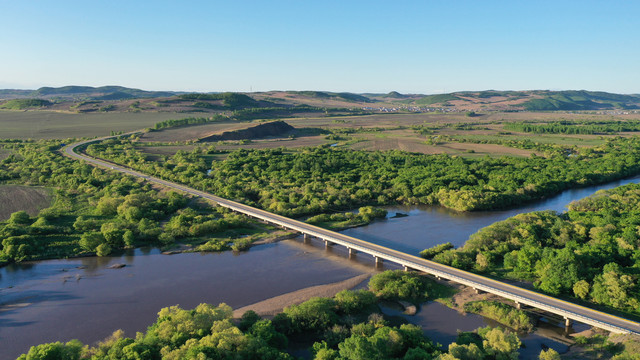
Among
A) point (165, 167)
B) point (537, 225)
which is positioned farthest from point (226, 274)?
point (165, 167)

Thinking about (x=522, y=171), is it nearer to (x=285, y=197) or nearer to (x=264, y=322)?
(x=285, y=197)

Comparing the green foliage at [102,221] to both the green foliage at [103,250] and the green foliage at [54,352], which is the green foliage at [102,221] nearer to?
the green foliage at [103,250]

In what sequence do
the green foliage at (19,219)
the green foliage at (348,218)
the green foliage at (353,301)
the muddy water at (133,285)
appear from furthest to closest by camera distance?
1. the green foliage at (348,218)
2. the green foliage at (19,219)
3. the green foliage at (353,301)
4. the muddy water at (133,285)

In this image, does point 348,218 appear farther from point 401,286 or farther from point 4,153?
point 4,153

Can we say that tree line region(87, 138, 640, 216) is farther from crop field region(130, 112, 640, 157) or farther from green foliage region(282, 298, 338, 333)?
green foliage region(282, 298, 338, 333)

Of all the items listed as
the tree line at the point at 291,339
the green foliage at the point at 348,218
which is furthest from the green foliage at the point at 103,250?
the green foliage at the point at 348,218

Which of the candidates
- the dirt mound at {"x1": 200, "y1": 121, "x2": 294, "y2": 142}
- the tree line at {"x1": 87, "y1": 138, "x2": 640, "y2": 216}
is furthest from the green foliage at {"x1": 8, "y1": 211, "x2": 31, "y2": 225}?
the dirt mound at {"x1": 200, "y1": 121, "x2": 294, "y2": 142}
